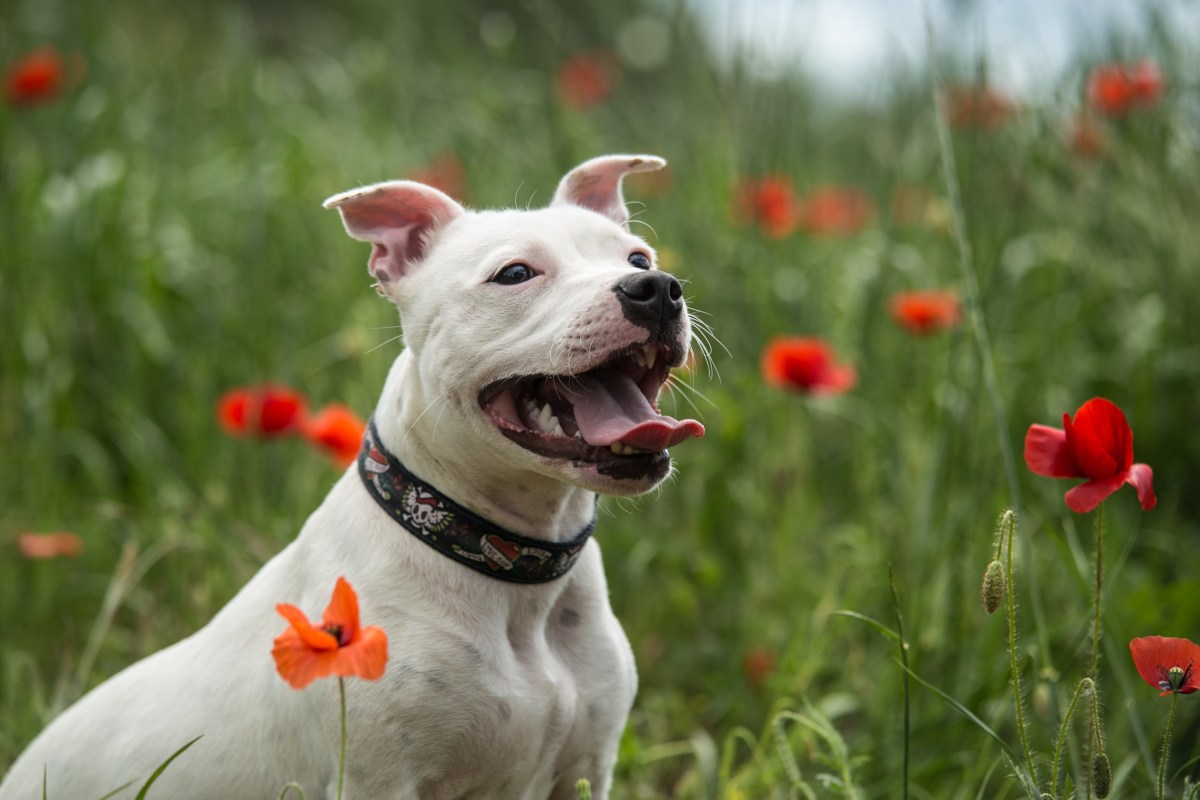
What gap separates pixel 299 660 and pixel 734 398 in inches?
117

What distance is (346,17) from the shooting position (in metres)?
11.3

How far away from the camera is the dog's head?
2178 mm

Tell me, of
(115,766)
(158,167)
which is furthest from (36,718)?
(158,167)

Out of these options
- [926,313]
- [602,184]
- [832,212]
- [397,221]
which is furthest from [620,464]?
[832,212]

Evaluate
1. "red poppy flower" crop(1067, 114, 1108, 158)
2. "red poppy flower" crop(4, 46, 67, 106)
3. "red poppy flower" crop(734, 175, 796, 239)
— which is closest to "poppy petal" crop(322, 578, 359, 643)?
"red poppy flower" crop(734, 175, 796, 239)

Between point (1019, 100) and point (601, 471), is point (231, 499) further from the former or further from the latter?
point (1019, 100)

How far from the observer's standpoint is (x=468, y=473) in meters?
2.37

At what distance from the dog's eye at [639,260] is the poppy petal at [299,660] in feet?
3.91

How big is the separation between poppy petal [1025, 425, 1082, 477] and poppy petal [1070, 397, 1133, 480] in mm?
38

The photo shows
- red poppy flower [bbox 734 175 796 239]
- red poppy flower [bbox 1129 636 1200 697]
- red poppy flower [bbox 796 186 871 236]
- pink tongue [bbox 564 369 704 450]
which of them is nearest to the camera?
red poppy flower [bbox 1129 636 1200 697]

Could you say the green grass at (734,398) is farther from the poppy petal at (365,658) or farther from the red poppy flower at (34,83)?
the poppy petal at (365,658)

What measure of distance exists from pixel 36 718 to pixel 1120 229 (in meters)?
4.42

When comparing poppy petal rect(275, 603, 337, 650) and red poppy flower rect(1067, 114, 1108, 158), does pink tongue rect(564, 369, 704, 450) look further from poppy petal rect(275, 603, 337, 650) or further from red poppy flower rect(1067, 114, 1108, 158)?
red poppy flower rect(1067, 114, 1108, 158)

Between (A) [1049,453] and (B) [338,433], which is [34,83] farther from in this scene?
(A) [1049,453]
